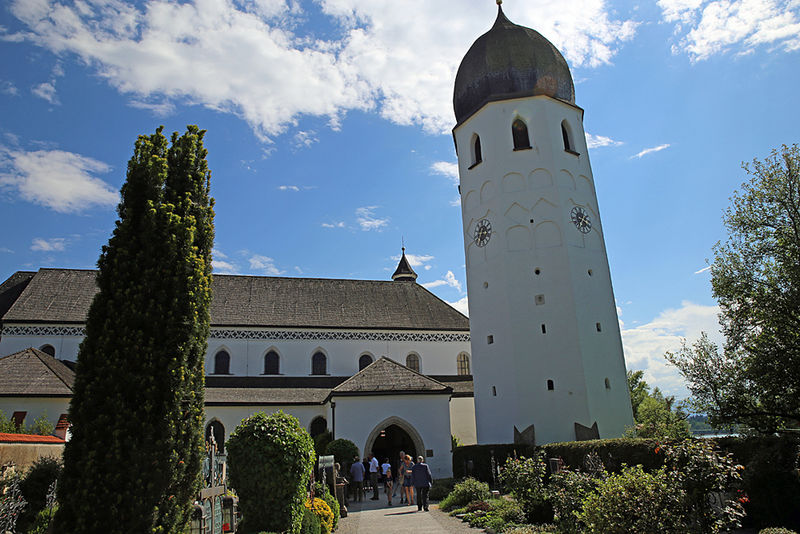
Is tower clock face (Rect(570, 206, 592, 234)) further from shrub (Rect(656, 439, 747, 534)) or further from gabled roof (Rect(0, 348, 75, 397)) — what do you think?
gabled roof (Rect(0, 348, 75, 397))

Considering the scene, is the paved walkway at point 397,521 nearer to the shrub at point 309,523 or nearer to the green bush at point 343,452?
the shrub at point 309,523

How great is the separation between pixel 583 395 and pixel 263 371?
18142 millimetres

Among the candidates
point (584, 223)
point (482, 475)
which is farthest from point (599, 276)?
point (482, 475)

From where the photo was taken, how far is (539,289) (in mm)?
25453

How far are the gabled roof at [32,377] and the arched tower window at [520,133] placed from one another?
2362 cm

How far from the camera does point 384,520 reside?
14.7m

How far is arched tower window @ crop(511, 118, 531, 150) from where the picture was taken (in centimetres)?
2765

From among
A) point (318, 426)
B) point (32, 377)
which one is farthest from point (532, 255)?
point (32, 377)

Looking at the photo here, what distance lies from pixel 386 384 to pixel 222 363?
1149 centimetres

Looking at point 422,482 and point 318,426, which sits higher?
point 318,426

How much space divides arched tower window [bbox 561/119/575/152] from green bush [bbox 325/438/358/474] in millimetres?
18404

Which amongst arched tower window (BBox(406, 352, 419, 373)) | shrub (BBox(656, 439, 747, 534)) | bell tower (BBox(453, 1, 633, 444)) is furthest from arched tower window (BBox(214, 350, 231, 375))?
shrub (BBox(656, 439, 747, 534))

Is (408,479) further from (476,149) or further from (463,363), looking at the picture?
(476,149)

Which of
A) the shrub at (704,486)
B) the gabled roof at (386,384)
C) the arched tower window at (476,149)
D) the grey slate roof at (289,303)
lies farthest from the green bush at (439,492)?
the arched tower window at (476,149)
